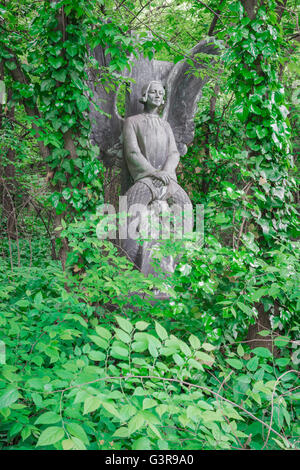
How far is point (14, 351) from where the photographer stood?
1585mm

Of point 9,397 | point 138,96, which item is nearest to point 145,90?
point 138,96

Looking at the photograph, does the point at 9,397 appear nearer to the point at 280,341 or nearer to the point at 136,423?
the point at 136,423

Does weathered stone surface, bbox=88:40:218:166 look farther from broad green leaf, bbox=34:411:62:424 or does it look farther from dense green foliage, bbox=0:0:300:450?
broad green leaf, bbox=34:411:62:424

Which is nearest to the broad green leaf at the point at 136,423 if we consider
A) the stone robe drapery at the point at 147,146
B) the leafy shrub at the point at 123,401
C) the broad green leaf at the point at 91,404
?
the leafy shrub at the point at 123,401

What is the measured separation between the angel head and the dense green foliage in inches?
35.8

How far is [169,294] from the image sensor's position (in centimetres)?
194

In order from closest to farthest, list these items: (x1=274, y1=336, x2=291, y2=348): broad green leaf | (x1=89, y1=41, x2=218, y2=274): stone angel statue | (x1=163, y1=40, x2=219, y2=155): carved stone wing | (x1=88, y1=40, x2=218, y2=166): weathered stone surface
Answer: (x1=274, y1=336, x2=291, y2=348): broad green leaf → (x1=89, y1=41, x2=218, y2=274): stone angel statue → (x1=88, y1=40, x2=218, y2=166): weathered stone surface → (x1=163, y1=40, x2=219, y2=155): carved stone wing

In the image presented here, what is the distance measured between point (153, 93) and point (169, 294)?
2.61 meters

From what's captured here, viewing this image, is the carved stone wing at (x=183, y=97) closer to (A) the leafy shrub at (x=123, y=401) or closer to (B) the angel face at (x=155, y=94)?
(B) the angel face at (x=155, y=94)

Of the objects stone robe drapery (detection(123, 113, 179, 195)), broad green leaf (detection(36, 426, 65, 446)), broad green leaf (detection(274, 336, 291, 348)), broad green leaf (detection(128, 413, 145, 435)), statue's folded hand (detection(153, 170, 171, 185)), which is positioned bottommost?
broad green leaf (detection(274, 336, 291, 348))

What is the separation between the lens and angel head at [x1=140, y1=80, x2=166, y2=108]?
3.72m

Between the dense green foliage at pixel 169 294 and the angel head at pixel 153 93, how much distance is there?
91 cm

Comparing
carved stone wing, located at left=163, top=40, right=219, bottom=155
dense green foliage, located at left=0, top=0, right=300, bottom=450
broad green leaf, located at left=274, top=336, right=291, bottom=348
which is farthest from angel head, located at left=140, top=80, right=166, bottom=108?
broad green leaf, located at left=274, top=336, right=291, bottom=348
